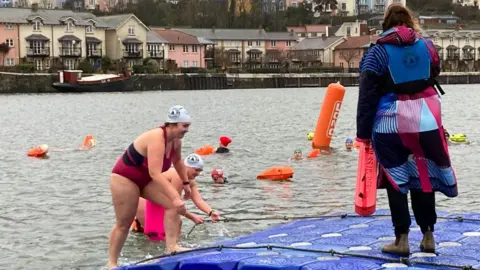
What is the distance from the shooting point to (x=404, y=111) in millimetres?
7191

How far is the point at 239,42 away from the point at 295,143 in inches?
4547

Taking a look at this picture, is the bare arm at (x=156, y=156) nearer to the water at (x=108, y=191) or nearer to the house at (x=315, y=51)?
the water at (x=108, y=191)

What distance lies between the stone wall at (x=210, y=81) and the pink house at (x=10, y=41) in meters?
11.0

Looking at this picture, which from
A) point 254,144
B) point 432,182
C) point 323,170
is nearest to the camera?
point 432,182

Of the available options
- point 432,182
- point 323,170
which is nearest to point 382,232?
point 432,182

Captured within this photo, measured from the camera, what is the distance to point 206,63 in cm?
13888

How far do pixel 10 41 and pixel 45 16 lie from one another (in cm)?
721

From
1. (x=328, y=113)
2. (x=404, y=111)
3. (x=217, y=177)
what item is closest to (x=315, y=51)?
(x=328, y=113)

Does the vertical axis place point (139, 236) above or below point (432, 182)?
below

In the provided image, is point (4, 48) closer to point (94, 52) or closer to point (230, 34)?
point (94, 52)

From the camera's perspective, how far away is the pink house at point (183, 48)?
430 feet

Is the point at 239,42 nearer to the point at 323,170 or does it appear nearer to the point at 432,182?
the point at 323,170

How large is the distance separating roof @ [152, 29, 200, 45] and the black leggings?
12368 centimetres

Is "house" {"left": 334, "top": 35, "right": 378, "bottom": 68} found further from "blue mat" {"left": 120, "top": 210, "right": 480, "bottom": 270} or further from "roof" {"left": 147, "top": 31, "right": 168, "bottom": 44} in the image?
"blue mat" {"left": 120, "top": 210, "right": 480, "bottom": 270}
